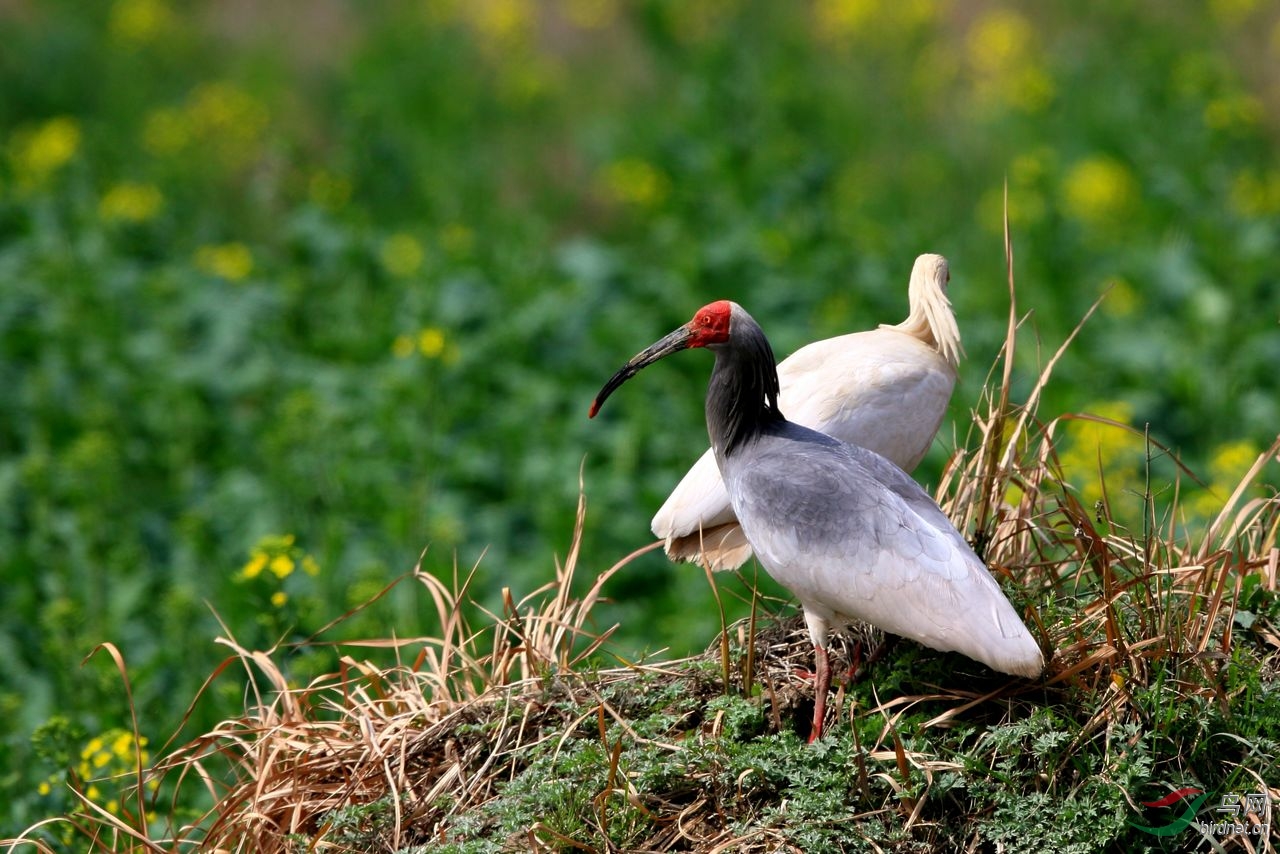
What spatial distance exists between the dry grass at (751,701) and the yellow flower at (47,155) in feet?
24.4

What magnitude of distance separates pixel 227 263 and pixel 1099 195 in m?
6.16

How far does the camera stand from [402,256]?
32.1ft

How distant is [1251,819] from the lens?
11.3 ft

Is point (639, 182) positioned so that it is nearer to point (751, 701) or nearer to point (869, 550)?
point (751, 701)

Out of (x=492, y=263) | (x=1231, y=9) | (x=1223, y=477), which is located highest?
(x=1231, y=9)

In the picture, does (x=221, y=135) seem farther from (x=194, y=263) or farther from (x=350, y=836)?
(x=350, y=836)

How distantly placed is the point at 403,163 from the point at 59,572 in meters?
5.33

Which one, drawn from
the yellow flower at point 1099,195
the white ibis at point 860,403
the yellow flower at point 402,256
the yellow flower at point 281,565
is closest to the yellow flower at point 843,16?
the yellow flower at point 1099,195

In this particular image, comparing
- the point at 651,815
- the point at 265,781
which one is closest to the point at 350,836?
the point at 265,781

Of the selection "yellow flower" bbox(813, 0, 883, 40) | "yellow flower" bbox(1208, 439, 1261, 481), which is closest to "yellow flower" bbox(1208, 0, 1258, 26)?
"yellow flower" bbox(813, 0, 883, 40)

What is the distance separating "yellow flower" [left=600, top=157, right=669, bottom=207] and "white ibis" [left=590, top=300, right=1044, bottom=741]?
23.5ft

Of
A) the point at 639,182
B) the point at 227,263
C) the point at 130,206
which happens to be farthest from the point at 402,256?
the point at 130,206

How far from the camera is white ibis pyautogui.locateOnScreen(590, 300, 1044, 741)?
3.56 metres

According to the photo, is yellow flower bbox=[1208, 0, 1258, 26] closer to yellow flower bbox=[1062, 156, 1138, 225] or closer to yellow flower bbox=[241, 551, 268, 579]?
yellow flower bbox=[1062, 156, 1138, 225]
